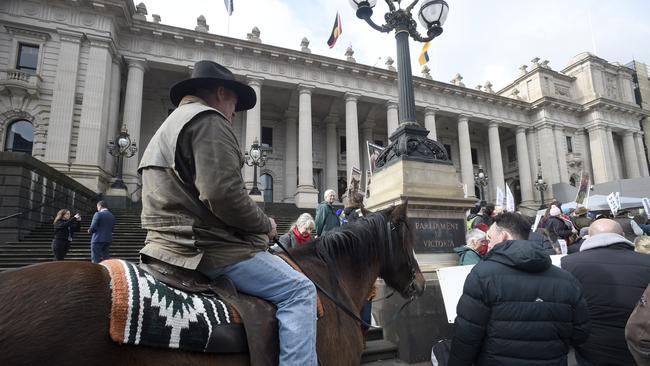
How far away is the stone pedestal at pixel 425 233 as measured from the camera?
4805 millimetres

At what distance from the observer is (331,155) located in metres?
31.4

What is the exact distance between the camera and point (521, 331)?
2354 millimetres

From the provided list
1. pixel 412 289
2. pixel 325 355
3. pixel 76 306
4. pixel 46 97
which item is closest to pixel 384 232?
pixel 412 289

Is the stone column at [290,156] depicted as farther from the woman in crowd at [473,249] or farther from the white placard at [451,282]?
the white placard at [451,282]

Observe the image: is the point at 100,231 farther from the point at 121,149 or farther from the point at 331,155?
the point at 331,155

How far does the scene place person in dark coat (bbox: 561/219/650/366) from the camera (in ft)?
9.25

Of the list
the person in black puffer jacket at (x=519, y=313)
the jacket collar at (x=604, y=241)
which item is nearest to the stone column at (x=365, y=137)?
the jacket collar at (x=604, y=241)

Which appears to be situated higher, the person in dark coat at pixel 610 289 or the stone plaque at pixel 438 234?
the stone plaque at pixel 438 234

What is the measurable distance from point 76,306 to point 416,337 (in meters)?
4.35

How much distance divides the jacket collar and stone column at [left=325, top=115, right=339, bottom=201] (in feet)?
88.5

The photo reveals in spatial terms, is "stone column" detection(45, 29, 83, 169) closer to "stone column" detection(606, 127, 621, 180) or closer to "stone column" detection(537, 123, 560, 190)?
"stone column" detection(537, 123, 560, 190)

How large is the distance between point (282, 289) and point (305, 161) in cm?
2396

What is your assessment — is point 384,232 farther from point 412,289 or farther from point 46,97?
point 46,97

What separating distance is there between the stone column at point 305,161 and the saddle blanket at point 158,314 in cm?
2298
